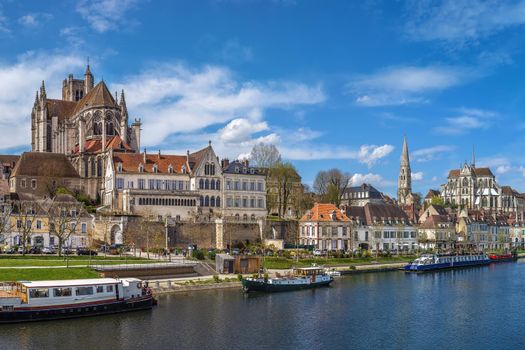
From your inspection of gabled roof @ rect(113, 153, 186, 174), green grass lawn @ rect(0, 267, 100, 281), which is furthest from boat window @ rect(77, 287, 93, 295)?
gabled roof @ rect(113, 153, 186, 174)

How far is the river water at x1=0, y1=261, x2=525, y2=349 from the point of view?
39906 mm

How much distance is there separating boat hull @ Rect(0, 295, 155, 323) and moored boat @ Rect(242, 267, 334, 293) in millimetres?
12723

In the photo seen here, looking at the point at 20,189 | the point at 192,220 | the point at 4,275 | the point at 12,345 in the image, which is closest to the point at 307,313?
the point at 12,345

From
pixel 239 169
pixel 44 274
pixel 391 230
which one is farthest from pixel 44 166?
pixel 391 230

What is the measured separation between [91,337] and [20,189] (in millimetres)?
56885

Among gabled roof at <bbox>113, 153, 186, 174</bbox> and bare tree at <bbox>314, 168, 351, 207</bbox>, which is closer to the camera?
gabled roof at <bbox>113, 153, 186, 174</bbox>

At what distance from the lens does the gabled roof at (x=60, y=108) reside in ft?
381

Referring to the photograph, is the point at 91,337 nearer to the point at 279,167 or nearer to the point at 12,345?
the point at 12,345

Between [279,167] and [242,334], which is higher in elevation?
[279,167]

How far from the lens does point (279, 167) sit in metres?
104

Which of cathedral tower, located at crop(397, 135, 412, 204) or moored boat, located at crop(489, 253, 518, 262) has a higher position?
cathedral tower, located at crop(397, 135, 412, 204)

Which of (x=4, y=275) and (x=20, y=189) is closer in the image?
(x=4, y=275)

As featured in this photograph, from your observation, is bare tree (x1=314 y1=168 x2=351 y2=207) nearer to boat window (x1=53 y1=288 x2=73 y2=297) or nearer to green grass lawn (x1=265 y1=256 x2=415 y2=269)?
green grass lawn (x1=265 y1=256 x2=415 y2=269)

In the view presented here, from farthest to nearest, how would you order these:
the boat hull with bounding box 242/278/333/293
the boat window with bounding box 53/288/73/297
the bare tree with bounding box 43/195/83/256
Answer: the bare tree with bounding box 43/195/83/256 < the boat hull with bounding box 242/278/333/293 < the boat window with bounding box 53/288/73/297
